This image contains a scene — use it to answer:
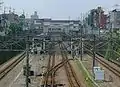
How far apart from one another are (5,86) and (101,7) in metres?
59.6

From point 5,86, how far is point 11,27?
4036cm

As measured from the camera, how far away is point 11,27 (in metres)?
60.6

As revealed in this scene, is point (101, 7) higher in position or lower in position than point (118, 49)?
higher

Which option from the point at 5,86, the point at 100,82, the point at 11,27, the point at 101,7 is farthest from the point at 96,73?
the point at 101,7

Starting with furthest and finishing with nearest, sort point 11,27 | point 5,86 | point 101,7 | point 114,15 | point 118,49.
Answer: point 101,7
point 114,15
point 11,27
point 118,49
point 5,86

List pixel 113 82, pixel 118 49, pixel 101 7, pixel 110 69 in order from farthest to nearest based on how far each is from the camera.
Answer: pixel 101 7 < pixel 118 49 < pixel 110 69 < pixel 113 82

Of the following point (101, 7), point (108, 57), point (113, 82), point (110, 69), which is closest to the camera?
point (113, 82)

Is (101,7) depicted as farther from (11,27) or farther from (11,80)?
(11,80)

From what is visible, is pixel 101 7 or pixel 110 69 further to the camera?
pixel 101 7

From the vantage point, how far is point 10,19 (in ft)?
268

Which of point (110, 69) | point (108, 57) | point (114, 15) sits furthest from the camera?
point (114, 15)

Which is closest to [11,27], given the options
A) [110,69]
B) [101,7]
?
[101,7]

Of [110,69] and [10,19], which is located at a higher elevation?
[10,19]

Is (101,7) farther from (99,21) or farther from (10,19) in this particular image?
(10,19)
